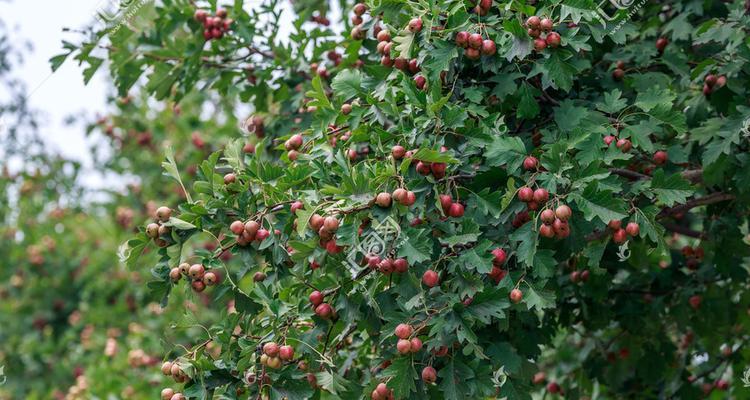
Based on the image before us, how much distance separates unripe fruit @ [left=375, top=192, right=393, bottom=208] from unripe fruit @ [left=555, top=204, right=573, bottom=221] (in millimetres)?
432

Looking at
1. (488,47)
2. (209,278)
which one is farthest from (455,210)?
(209,278)

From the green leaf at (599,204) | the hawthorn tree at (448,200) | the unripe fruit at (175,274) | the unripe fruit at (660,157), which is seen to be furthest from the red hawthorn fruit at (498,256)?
the unripe fruit at (175,274)

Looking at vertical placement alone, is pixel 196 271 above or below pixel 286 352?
above

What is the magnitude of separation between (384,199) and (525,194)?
0.40m

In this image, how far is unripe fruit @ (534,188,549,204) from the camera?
7.61 feet

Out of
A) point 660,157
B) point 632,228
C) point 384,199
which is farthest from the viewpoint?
point 660,157

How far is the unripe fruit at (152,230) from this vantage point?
2.43 meters

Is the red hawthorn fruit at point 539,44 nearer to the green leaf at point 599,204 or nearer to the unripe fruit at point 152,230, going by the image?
the green leaf at point 599,204

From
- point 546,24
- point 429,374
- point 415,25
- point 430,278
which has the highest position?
point 415,25

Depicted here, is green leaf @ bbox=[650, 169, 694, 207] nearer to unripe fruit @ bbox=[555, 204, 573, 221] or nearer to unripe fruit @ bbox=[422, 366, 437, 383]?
unripe fruit @ bbox=[555, 204, 573, 221]

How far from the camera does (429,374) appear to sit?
236 centimetres

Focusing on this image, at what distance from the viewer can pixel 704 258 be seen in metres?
3.40

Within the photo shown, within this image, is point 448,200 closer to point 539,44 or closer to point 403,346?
point 403,346

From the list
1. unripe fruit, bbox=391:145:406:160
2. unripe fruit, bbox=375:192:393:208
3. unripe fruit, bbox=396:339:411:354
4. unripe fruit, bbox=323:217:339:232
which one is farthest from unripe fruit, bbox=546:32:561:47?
unripe fruit, bbox=396:339:411:354
